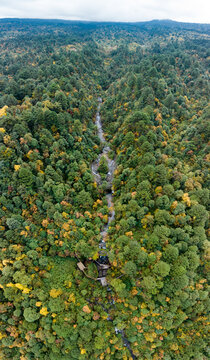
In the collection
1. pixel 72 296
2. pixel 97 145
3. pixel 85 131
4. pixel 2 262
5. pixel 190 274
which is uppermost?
pixel 85 131

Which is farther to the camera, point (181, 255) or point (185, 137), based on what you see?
point (185, 137)

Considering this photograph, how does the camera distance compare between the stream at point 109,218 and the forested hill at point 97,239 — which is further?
the stream at point 109,218

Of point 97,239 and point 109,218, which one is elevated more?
point 109,218

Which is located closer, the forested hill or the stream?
the forested hill

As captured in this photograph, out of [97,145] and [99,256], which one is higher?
[97,145]

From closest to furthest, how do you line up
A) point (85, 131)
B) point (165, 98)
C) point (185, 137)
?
point (185, 137) < point (85, 131) < point (165, 98)

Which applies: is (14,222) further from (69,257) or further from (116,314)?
(116,314)

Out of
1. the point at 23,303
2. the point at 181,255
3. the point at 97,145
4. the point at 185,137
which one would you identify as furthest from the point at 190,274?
the point at 97,145

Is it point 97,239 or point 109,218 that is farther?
point 109,218

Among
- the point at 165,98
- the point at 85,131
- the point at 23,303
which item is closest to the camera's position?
the point at 23,303

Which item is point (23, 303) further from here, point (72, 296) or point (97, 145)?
point (97, 145)

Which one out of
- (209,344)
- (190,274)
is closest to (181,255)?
(190,274)
